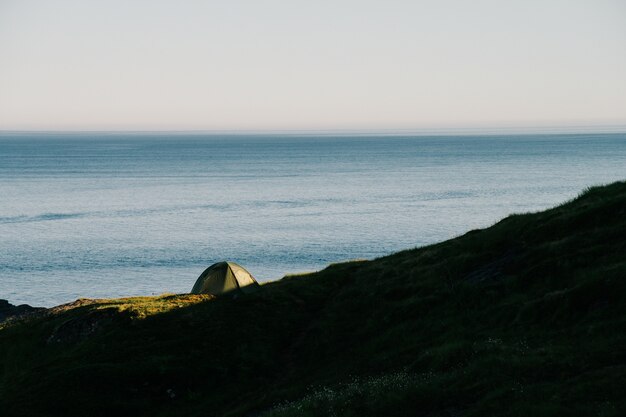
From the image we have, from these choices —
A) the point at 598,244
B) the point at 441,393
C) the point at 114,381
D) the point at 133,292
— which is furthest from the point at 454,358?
the point at 133,292

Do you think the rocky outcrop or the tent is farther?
the rocky outcrop

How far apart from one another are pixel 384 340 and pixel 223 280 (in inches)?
→ 590

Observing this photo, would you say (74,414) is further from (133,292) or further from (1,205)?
(1,205)

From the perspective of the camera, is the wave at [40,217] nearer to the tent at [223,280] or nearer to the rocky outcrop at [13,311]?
the rocky outcrop at [13,311]

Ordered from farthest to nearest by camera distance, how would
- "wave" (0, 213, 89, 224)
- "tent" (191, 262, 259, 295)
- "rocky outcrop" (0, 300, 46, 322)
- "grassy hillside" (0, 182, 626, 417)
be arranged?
"wave" (0, 213, 89, 224) < "rocky outcrop" (0, 300, 46, 322) < "tent" (191, 262, 259, 295) < "grassy hillside" (0, 182, 626, 417)

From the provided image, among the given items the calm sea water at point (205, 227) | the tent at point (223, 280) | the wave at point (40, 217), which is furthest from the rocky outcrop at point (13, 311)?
the wave at point (40, 217)

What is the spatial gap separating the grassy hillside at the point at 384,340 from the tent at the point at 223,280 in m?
0.97

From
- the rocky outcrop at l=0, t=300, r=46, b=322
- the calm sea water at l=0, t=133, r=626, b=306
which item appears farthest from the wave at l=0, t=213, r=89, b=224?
the rocky outcrop at l=0, t=300, r=46, b=322

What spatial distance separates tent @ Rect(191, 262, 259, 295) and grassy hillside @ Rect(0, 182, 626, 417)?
97 cm

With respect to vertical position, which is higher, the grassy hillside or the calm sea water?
the grassy hillside

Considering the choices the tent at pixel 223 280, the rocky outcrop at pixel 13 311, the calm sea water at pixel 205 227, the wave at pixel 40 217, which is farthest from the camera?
the wave at pixel 40 217

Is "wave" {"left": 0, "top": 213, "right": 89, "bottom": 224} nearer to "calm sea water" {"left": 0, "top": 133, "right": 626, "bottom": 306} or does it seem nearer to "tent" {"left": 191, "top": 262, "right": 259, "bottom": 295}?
"calm sea water" {"left": 0, "top": 133, "right": 626, "bottom": 306}

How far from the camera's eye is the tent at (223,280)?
1797 inches

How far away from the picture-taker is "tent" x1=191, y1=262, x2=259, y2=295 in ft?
150
